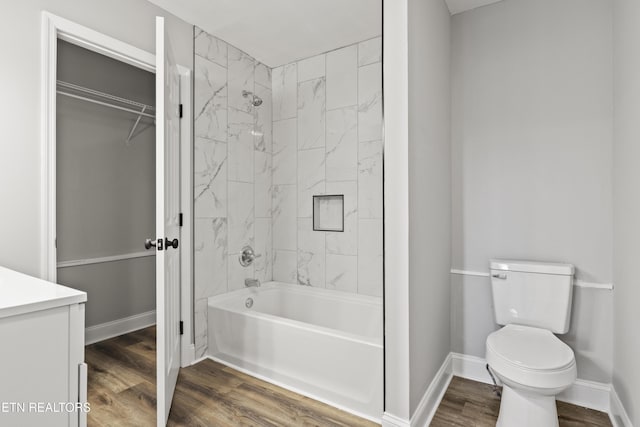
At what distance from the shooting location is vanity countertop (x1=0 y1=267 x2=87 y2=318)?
2.97 ft

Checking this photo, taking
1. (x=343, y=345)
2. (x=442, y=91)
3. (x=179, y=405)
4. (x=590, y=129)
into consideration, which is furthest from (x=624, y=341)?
(x=179, y=405)

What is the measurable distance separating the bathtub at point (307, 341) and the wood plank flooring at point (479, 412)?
404 millimetres

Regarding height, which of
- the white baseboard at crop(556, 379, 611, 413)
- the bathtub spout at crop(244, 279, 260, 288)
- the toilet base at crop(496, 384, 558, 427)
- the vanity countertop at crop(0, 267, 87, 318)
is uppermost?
the vanity countertop at crop(0, 267, 87, 318)

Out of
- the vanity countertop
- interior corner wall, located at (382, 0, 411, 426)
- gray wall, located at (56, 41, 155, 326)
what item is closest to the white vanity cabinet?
the vanity countertop

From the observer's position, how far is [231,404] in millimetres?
2014

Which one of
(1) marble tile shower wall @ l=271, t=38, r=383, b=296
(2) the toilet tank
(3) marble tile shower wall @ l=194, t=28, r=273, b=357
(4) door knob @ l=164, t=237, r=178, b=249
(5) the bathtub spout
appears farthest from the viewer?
(5) the bathtub spout

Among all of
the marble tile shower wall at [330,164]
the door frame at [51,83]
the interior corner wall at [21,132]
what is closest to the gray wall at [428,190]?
the marble tile shower wall at [330,164]

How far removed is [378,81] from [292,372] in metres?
2.20

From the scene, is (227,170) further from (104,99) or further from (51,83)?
(104,99)

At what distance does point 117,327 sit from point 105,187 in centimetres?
127

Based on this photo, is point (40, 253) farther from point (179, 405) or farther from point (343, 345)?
point (343, 345)

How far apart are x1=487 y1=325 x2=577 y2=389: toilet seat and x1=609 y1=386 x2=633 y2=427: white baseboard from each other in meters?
0.41

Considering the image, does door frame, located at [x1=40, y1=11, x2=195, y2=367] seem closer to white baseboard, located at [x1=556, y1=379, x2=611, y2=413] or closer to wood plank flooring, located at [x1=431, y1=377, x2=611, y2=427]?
wood plank flooring, located at [x1=431, y1=377, x2=611, y2=427]

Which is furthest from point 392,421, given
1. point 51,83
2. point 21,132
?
point 51,83
